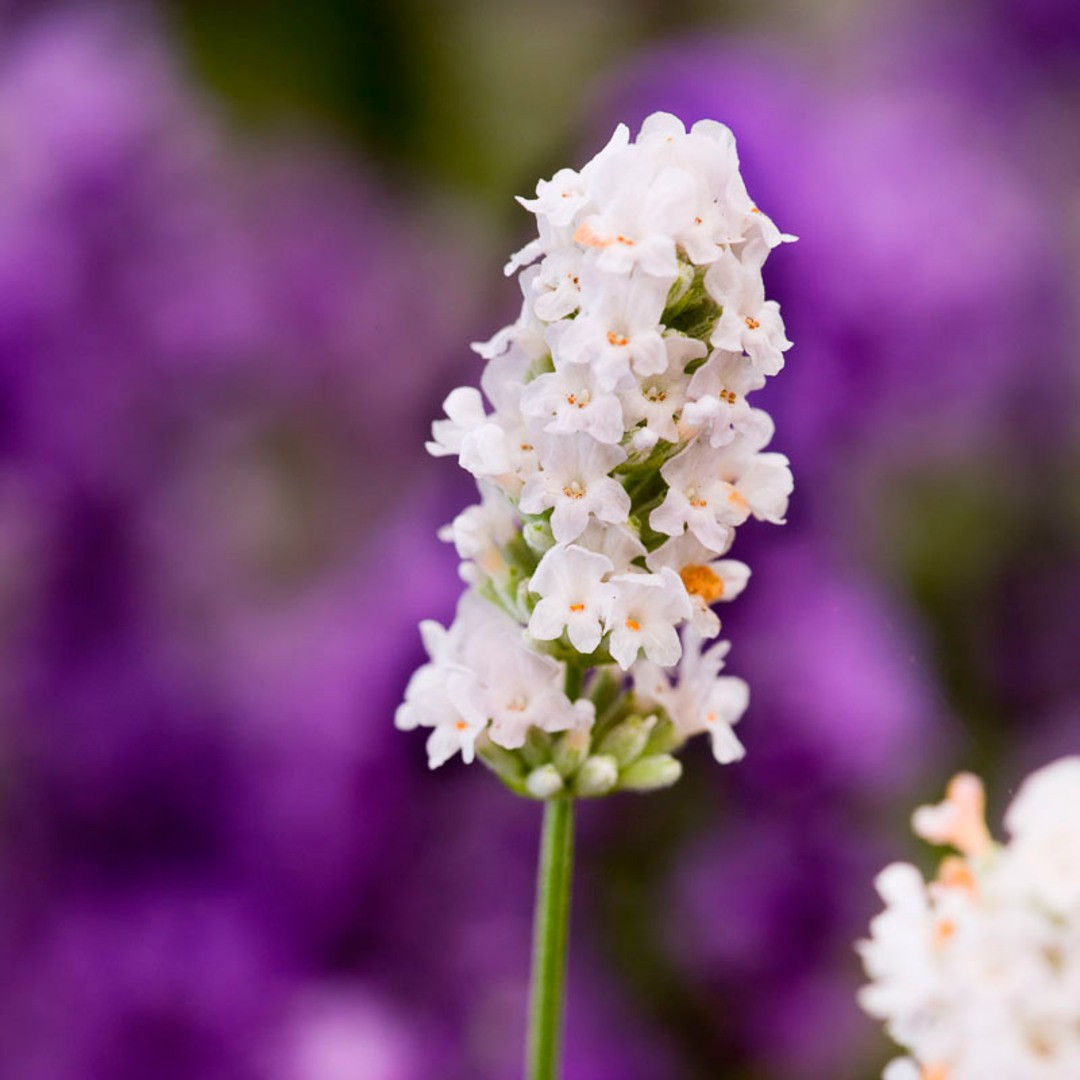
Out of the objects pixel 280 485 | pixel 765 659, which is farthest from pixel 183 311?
pixel 765 659

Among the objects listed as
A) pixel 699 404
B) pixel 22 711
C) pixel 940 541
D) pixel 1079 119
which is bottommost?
pixel 699 404

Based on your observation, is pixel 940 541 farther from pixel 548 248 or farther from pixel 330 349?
pixel 548 248

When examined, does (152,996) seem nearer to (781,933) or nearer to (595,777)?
(781,933)

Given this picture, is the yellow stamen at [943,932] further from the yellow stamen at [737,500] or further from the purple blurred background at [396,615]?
the purple blurred background at [396,615]

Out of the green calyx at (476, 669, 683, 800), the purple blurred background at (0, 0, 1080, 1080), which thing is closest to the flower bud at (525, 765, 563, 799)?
the green calyx at (476, 669, 683, 800)

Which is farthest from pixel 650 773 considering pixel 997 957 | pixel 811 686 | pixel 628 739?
pixel 811 686

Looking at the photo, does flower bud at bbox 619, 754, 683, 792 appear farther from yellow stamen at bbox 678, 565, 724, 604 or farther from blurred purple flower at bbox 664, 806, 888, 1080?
blurred purple flower at bbox 664, 806, 888, 1080
